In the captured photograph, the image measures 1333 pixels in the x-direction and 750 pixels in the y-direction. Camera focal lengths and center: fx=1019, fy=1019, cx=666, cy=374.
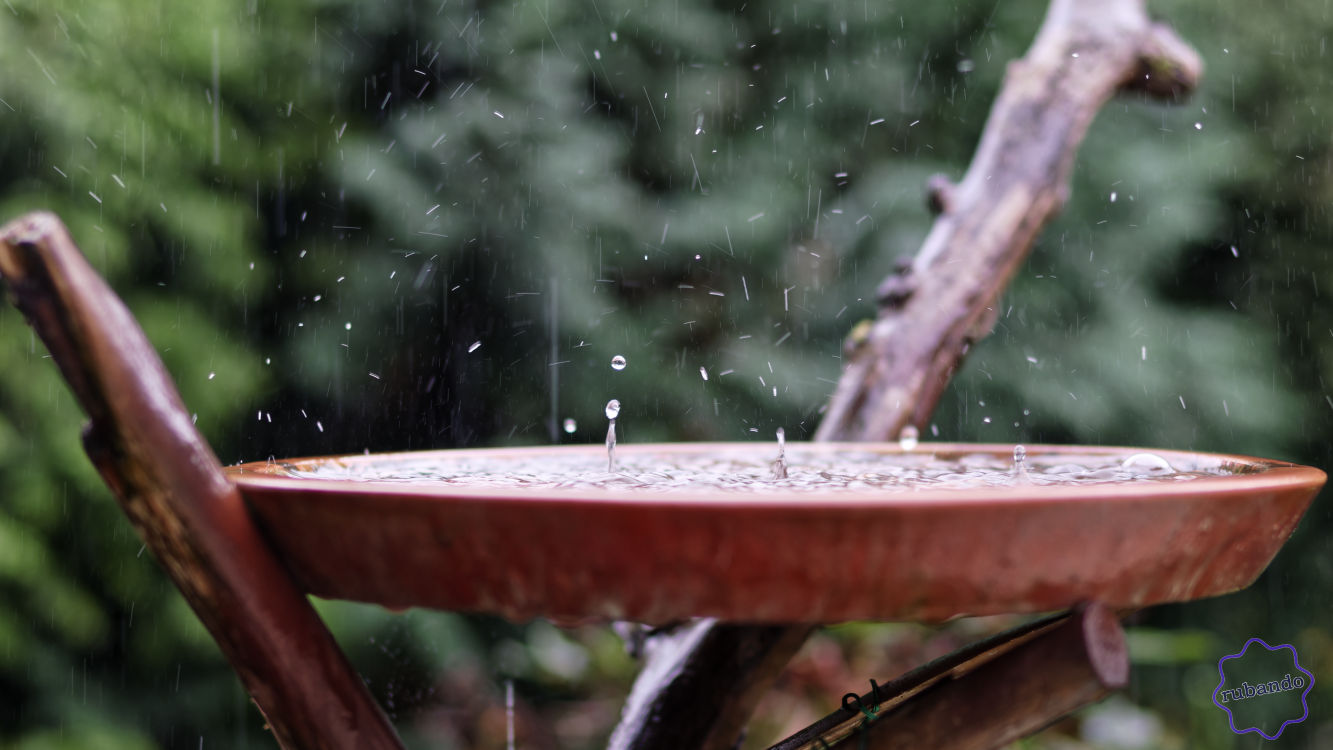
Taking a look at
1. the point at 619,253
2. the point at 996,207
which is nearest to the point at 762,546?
the point at 996,207

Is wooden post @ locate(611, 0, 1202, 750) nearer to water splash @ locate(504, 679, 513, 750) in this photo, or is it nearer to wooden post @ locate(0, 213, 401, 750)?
wooden post @ locate(0, 213, 401, 750)

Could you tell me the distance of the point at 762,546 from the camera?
1.73 feet

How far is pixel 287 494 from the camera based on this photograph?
1.98 ft

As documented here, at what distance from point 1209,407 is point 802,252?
1.11 meters

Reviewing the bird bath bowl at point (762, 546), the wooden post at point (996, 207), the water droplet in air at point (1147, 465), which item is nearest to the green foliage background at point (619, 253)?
the wooden post at point (996, 207)

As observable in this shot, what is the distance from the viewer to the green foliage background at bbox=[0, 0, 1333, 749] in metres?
2.16

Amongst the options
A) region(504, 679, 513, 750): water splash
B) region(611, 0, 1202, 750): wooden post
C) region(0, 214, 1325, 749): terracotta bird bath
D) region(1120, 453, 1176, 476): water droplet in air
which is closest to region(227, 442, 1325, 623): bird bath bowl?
region(0, 214, 1325, 749): terracotta bird bath

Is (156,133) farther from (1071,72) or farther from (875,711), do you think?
(875,711)

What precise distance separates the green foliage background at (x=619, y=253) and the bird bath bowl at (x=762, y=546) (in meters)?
1.68

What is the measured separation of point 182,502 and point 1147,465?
0.79 m

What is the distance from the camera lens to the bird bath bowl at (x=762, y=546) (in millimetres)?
527

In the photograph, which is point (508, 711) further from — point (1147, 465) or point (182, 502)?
point (182, 502)

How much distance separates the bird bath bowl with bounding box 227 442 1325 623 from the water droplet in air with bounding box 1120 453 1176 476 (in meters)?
0.26

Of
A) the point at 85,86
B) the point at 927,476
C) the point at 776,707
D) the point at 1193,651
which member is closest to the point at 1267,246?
the point at 1193,651
